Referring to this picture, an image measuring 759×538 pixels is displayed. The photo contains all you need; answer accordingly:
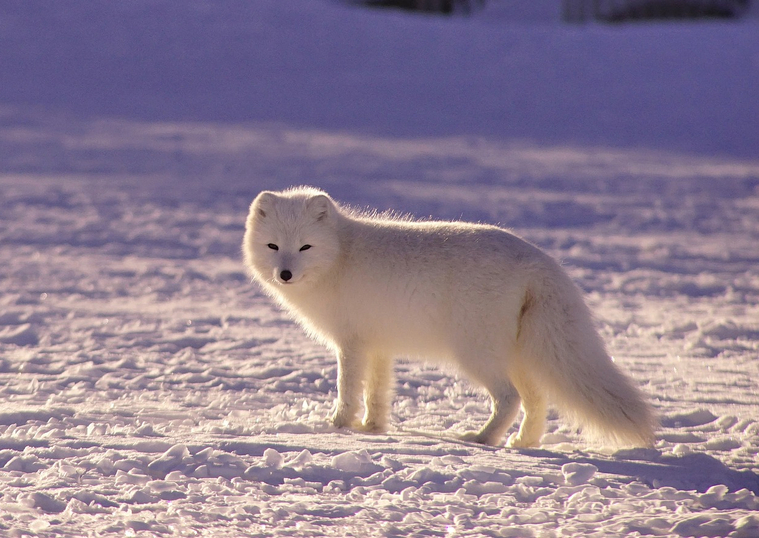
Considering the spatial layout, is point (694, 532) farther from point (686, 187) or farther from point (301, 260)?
point (686, 187)

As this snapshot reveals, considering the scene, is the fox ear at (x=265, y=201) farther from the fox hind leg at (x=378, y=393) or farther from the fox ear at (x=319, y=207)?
the fox hind leg at (x=378, y=393)

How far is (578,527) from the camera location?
9.16 feet

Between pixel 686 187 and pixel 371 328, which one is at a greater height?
pixel 686 187

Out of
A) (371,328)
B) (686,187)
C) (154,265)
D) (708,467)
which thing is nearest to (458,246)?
(371,328)

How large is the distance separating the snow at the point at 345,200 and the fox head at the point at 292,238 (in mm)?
658

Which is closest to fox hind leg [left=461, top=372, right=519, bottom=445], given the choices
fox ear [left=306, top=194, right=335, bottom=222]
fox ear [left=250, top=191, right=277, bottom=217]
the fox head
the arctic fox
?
the arctic fox

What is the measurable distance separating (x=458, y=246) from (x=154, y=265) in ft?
13.8

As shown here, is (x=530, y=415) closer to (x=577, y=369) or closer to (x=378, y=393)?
(x=577, y=369)

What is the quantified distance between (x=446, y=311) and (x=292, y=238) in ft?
2.48

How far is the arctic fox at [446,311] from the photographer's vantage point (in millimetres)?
3639

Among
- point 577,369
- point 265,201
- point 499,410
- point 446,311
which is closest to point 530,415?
point 499,410

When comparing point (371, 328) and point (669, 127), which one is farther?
point (669, 127)

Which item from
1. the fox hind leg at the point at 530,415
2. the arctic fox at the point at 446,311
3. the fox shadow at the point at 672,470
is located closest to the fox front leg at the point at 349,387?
the arctic fox at the point at 446,311

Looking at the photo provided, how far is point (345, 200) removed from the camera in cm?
975
